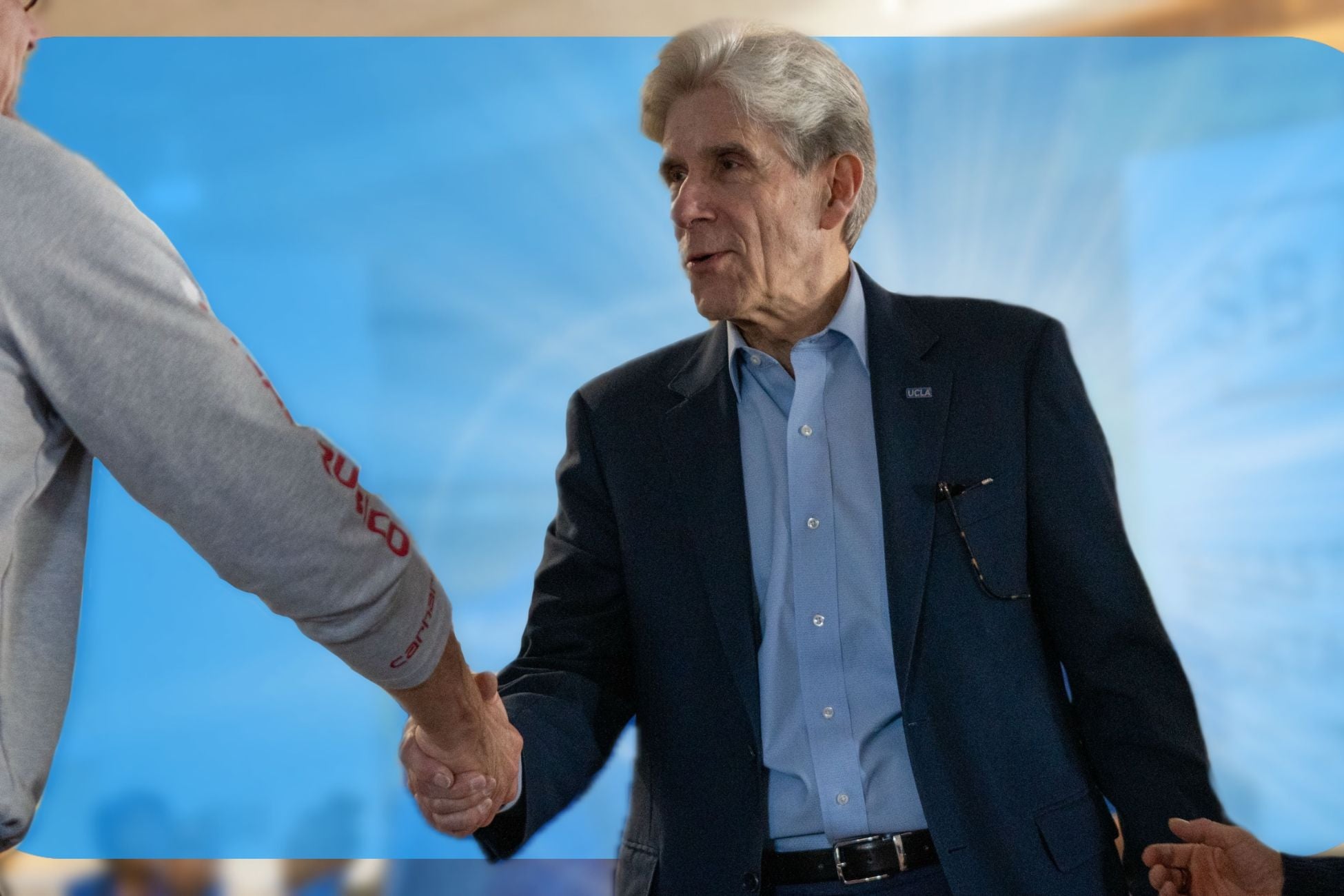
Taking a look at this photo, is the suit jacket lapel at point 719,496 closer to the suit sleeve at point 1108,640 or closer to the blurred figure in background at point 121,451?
the suit sleeve at point 1108,640

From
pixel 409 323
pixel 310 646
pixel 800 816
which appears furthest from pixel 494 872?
pixel 800 816

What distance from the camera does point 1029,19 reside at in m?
4.04

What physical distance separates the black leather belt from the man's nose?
1.00 m

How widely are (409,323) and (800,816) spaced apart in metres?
2.57

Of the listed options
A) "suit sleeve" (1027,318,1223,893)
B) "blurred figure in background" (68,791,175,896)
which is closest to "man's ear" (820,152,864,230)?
"suit sleeve" (1027,318,1223,893)

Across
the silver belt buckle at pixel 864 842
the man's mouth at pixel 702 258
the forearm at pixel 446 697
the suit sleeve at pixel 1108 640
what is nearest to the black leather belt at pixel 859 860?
the silver belt buckle at pixel 864 842

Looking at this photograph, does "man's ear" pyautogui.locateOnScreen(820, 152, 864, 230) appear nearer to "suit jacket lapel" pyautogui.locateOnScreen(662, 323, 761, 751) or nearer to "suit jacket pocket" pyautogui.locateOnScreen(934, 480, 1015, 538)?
"suit jacket lapel" pyautogui.locateOnScreen(662, 323, 761, 751)

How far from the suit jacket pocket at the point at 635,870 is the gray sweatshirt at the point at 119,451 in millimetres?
938

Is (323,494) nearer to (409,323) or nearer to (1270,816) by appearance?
(409,323)

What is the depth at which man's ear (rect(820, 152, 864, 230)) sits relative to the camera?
2.25 m

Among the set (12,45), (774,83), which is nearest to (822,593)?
(774,83)

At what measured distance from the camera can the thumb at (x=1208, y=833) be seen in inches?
66.0

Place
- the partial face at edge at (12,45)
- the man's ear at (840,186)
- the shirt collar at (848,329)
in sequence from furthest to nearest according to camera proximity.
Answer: the man's ear at (840,186) → the shirt collar at (848,329) → the partial face at edge at (12,45)

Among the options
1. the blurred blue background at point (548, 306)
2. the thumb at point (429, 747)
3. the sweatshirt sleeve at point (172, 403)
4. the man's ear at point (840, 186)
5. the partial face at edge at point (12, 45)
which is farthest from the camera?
the blurred blue background at point (548, 306)
